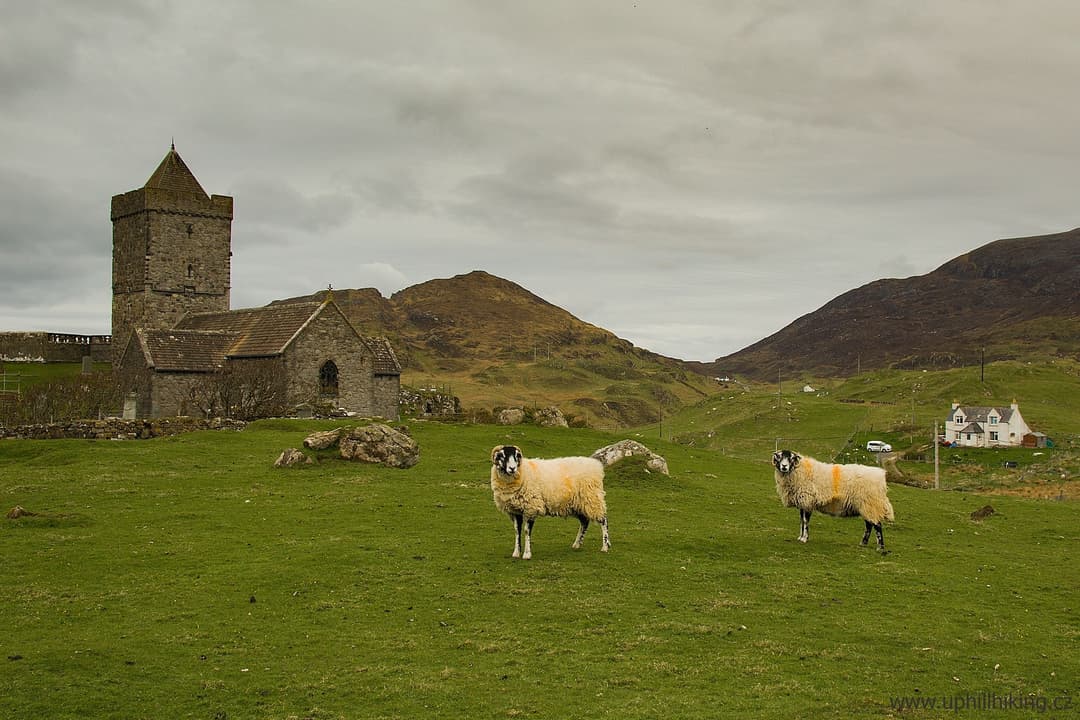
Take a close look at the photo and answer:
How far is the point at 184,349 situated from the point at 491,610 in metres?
45.6

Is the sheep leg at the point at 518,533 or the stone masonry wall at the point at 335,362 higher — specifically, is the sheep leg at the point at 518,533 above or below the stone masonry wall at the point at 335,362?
below

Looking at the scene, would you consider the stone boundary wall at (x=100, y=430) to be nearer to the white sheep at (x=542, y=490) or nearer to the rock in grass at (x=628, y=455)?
the rock in grass at (x=628, y=455)

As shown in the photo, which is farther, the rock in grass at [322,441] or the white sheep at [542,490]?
the rock in grass at [322,441]

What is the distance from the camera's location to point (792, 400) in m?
150

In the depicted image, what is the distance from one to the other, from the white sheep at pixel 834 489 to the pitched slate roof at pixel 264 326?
39323 mm

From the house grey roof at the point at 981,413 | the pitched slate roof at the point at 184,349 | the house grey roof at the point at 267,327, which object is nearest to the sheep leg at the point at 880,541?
the house grey roof at the point at 267,327

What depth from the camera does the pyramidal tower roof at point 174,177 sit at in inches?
2741

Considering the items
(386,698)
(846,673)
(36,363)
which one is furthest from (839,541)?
(36,363)

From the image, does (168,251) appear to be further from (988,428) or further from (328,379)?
(988,428)

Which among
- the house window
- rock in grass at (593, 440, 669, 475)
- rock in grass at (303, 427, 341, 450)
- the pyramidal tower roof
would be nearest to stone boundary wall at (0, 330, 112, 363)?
the pyramidal tower roof

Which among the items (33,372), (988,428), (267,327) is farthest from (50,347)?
(988,428)

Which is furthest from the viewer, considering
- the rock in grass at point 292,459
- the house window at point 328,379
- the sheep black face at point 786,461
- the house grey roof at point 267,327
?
the house window at point 328,379

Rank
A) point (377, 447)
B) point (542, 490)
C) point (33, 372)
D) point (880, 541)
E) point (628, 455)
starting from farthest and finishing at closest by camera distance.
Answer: point (33, 372) < point (628, 455) < point (377, 447) < point (880, 541) < point (542, 490)

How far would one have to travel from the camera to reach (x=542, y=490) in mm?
20391
